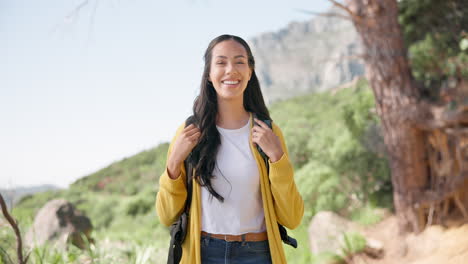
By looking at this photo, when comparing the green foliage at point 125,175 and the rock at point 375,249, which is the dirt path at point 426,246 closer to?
the rock at point 375,249

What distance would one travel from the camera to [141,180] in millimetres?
17266

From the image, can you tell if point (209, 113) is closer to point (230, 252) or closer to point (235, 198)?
point (235, 198)

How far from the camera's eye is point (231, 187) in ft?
5.01

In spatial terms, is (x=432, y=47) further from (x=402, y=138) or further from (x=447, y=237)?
(x=447, y=237)

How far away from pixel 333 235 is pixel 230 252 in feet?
15.7

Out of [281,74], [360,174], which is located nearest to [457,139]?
[360,174]

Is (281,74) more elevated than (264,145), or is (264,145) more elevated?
(281,74)

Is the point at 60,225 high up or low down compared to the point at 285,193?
down

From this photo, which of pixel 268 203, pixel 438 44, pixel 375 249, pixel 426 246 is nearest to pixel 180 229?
pixel 268 203

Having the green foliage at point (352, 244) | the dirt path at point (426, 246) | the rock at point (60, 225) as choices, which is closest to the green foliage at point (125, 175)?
the rock at point (60, 225)

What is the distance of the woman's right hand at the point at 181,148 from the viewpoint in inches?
59.7

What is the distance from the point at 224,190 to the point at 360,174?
5611 mm

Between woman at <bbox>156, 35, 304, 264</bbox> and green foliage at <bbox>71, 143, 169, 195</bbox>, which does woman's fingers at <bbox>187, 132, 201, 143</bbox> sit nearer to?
woman at <bbox>156, 35, 304, 264</bbox>

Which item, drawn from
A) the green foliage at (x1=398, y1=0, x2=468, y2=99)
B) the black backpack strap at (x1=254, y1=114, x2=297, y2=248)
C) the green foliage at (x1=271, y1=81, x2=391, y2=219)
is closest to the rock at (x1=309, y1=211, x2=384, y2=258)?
the green foliage at (x1=271, y1=81, x2=391, y2=219)
